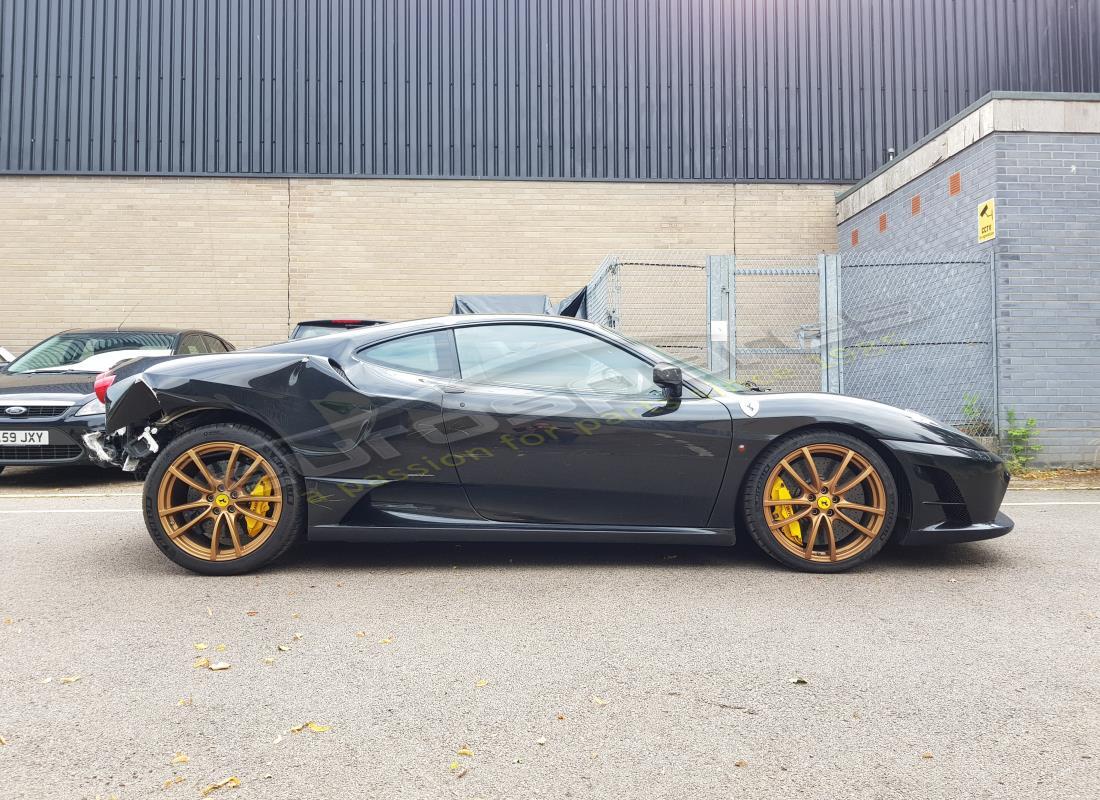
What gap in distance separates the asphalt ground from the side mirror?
0.93 m

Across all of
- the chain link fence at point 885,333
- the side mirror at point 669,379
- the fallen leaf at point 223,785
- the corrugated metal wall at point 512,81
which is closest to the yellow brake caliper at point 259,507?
the side mirror at point 669,379

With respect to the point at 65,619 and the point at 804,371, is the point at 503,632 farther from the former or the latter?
the point at 804,371

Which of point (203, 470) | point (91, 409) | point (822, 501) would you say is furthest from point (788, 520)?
point (91, 409)

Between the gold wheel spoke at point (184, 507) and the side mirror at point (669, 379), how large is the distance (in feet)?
7.65

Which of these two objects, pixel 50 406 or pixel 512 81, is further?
pixel 512 81

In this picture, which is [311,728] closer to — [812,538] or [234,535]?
[234,535]

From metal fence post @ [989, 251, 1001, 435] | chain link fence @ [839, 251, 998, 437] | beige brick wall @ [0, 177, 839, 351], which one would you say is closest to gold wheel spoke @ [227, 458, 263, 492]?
chain link fence @ [839, 251, 998, 437]

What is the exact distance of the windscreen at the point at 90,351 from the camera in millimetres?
8172

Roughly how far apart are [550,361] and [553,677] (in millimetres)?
1884

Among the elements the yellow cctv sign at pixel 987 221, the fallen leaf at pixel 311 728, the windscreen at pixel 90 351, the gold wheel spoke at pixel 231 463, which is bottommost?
the fallen leaf at pixel 311 728

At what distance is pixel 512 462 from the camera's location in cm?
403

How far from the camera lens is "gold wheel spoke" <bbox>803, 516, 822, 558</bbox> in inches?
161

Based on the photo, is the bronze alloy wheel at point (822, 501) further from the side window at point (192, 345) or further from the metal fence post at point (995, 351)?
the side window at point (192, 345)

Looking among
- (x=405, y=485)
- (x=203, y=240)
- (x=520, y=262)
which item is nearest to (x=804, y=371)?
(x=520, y=262)
